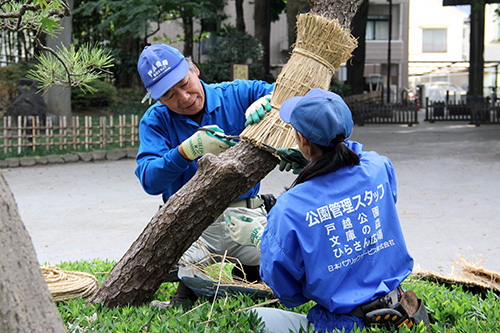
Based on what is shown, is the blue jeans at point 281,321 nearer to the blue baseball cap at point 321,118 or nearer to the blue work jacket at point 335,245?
the blue work jacket at point 335,245

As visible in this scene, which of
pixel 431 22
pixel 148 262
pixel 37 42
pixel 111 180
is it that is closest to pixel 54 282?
pixel 148 262

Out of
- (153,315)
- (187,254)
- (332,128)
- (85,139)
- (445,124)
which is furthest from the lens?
(445,124)

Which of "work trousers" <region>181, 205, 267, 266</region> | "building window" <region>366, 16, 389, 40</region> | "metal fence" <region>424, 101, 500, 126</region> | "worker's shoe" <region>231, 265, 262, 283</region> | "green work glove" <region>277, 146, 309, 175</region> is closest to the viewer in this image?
"green work glove" <region>277, 146, 309, 175</region>

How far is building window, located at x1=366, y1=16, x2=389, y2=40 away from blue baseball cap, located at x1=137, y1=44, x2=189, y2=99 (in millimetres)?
37867

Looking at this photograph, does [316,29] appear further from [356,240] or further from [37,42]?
[37,42]

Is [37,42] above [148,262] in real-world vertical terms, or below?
above

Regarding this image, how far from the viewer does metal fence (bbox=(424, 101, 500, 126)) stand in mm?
21656

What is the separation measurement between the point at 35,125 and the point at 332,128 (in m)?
13.2

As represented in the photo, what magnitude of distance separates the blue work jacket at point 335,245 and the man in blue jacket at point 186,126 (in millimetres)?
894

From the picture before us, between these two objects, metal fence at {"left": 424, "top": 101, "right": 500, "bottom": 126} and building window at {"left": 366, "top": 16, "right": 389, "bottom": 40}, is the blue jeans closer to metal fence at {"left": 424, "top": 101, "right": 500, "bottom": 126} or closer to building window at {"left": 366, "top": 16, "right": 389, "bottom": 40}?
metal fence at {"left": 424, "top": 101, "right": 500, "bottom": 126}

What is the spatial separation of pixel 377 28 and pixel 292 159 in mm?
39125

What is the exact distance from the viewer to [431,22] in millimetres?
47438

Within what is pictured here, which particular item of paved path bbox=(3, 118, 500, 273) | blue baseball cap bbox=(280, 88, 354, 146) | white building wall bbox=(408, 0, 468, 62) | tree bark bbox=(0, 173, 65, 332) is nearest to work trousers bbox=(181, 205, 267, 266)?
blue baseball cap bbox=(280, 88, 354, 146)

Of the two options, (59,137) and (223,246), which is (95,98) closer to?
(59,137)
